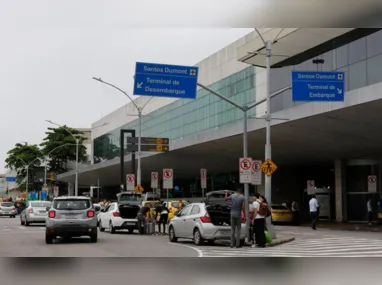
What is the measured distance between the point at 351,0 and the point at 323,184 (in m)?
37.5

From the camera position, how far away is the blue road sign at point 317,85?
75.6 feet

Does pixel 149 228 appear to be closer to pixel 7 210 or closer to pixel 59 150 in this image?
pixel 7 210

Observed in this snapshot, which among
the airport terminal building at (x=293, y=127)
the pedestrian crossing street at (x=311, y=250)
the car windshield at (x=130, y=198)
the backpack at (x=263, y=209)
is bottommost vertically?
the pedestrian crossing street at (x=311, y=250)

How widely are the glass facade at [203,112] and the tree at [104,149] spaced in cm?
187

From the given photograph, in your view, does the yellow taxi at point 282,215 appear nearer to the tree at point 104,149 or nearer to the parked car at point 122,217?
the parked car at point 122,217

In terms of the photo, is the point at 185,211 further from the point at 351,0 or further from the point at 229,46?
the point at 229,46

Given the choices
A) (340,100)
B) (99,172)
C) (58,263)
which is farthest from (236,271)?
(99,172)

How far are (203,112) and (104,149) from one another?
33161 mm

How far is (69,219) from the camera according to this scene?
20750 millimetres

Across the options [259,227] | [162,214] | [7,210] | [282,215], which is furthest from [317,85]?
[7,210]

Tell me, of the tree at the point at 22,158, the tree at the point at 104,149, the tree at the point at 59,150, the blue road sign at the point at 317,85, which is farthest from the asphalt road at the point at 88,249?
the tree at the point at 22,158

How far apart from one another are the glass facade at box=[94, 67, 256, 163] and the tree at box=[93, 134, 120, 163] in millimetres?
1872

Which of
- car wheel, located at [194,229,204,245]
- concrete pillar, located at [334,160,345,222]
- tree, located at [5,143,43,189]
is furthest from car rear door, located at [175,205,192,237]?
tree, located at [5,143,43,189]

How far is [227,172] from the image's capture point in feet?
199
